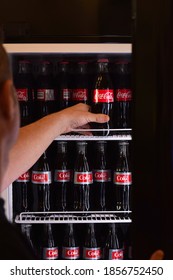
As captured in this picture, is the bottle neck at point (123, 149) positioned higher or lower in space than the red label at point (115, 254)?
higher

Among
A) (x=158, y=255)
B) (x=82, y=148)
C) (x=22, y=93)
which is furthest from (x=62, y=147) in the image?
(x=158, y=255)

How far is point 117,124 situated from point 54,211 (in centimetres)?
51

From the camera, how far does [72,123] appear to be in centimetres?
169

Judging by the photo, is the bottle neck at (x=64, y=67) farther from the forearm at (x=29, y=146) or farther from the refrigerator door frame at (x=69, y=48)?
the forearm at (x=29, y=146)

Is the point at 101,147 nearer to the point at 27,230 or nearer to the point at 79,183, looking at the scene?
the point at 79,183

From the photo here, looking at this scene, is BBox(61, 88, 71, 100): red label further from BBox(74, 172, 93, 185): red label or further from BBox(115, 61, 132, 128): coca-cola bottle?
BBox(74, 172, 93, 185): red label

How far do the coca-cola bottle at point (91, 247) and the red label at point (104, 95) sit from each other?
1.93 ft

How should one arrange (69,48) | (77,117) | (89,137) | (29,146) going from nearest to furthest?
(29,146) → (77,117) → (69,48) → (89,137)

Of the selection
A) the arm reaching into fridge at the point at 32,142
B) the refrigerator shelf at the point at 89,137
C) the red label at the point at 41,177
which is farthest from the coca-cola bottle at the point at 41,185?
the arm reaching into fridge at the point at 32,142

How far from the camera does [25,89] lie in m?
2.10

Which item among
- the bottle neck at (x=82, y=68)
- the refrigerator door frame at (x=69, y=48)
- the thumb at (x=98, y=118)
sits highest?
the refrigerator door frame at (x=69, y=48)

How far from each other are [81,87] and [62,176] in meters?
0.43

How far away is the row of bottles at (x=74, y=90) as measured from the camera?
2.10 m
